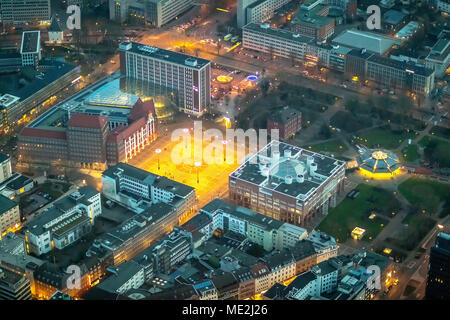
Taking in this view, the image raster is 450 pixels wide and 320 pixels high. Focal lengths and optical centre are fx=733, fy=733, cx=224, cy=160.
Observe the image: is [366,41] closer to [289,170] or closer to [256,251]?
[289,170]

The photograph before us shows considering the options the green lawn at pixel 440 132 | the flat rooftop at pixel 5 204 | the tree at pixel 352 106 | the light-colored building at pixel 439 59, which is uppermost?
the light-colored building at pixel 439 59

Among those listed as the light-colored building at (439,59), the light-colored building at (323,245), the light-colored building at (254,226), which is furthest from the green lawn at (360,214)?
the light-colored building at (439,59)

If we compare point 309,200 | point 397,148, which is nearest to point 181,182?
point 309,200

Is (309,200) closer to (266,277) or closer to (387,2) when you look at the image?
(266,277)

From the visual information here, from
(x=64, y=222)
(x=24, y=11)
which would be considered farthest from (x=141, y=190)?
(x=24, y=11)

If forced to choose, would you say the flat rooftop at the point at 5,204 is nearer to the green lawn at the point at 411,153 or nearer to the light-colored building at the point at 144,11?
the green lawn at the point at 411,153
